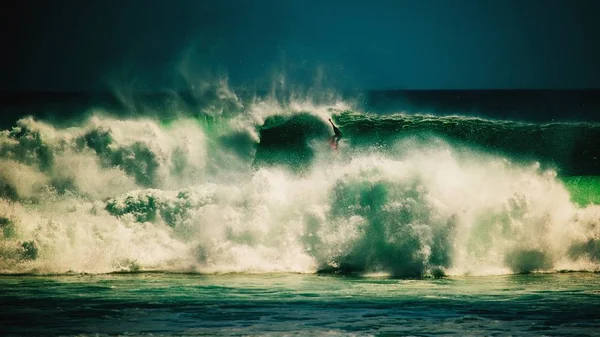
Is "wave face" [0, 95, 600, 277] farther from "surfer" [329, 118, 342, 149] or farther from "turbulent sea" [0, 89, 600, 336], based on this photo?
"surfer" [329, 118, 342, 149]

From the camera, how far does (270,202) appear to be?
16.3 m

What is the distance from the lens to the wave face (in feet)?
50.0

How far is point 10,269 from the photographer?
49.7 ft

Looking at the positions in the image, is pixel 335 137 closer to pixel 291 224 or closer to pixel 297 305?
pixel 291 224

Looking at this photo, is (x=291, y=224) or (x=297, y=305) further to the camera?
(x=291, y=224)

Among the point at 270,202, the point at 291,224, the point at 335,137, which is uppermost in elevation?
the point at 335,137

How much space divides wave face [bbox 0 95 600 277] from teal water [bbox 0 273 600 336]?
27.7 inches

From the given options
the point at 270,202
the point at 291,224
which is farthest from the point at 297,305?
the point at 270,202

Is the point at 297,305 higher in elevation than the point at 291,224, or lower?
lower

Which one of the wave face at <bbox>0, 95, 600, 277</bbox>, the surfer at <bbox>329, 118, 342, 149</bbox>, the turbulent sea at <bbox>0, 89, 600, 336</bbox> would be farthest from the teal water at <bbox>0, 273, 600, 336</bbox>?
the surfer at <bbox>329, 118, 342, 149</bbox>

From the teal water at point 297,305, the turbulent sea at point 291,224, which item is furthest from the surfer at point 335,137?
the teal water at point 297,305

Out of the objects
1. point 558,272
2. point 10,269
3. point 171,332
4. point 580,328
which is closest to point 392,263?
point 558,272

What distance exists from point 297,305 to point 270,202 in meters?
4.72

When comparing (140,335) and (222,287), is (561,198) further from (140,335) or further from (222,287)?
(140,335)
